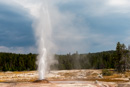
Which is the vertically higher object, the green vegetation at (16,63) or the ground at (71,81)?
the green vegetation at (16,63)

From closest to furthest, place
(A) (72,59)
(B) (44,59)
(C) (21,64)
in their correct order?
(B) (44,59), (C) (21,64), (A) (72,59)

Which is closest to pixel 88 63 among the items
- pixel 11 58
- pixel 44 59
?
pixel 11 58

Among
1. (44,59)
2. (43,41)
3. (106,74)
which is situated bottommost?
(106,74)

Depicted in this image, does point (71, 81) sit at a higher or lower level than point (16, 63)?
lower

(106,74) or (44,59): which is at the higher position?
(44,59)

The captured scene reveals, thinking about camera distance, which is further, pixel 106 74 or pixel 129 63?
pixel 129 63

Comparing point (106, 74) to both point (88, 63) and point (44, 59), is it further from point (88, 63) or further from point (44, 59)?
point (88, 63)

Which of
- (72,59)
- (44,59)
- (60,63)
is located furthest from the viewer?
(72,59)

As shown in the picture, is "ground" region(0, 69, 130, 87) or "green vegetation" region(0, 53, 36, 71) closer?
"ground" region(0, 69, 130, 87)

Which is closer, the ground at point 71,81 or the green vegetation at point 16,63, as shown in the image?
the ground at point 71,81

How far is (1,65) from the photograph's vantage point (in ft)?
361

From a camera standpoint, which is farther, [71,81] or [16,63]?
[16,63]

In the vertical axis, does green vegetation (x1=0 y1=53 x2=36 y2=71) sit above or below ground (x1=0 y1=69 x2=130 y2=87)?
above

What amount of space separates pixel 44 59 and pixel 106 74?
28.4 m
